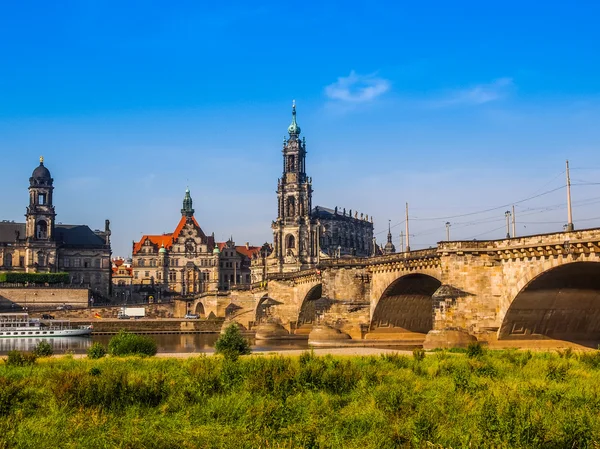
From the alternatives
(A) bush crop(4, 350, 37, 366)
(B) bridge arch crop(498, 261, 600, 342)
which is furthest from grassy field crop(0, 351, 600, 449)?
(B) bridge arch crop(498, 261, 600, 342)

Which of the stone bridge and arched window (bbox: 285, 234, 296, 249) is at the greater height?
arched window (bbox: 285, 234, 296, 249)

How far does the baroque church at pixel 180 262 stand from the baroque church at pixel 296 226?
32.4ft

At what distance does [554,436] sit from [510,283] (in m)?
30.8

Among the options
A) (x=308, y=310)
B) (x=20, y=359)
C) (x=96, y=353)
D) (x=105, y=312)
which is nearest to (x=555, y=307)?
(x=96, y=353)

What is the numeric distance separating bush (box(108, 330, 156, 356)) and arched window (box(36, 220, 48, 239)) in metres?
107

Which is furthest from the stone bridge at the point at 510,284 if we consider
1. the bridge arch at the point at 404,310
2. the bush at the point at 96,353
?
the bush at the point at 96,353

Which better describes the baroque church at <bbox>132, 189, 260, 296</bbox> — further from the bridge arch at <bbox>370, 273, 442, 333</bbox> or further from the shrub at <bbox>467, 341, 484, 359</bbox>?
the shrub at <bbox>467, 341, 484, 359</bbox>

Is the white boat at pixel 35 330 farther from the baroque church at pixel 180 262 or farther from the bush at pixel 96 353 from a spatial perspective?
the baroque church at pixel 180 262

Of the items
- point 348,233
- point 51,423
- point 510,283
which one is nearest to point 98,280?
point 348,233

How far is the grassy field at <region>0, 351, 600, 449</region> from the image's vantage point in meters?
15.8

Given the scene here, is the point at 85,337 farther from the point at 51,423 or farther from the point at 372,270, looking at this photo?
the point at 51,423

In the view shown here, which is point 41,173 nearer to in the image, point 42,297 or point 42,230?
point 42,230

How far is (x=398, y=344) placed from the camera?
61219mm

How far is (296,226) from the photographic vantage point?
15250 cm
